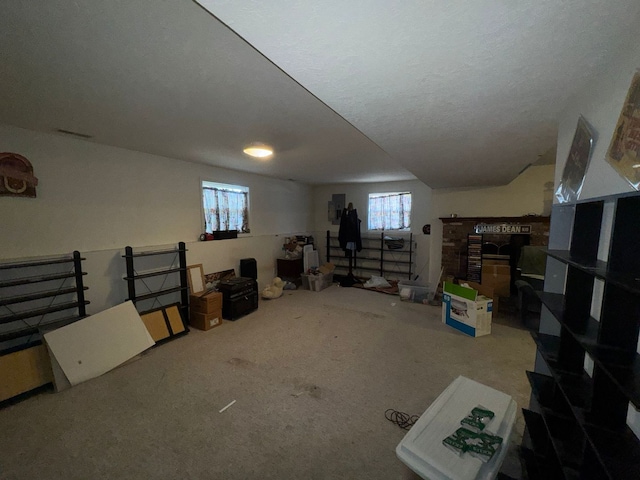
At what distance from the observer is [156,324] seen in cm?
310

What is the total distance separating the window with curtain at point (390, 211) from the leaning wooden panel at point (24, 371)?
5.56 m

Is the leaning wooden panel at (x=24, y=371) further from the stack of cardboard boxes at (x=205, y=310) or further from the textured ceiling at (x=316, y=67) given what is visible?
the textured ceiling at (x=316, y=67)

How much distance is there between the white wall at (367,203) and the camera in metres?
5.60

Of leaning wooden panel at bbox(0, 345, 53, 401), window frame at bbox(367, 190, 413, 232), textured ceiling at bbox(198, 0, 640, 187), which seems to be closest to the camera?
textured ceiling at bbox(198, 0, 640, 187)

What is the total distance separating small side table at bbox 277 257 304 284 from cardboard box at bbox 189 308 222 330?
1.97m

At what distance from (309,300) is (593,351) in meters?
4.09

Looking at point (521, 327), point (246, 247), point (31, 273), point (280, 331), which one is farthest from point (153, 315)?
point (521, 327)

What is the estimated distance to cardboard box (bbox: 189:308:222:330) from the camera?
346 centimetres

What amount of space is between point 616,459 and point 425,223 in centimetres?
519

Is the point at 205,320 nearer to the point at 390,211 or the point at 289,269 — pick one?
the point at 289,269

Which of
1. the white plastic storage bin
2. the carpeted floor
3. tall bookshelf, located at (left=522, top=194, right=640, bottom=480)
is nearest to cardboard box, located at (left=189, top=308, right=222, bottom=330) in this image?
the carpeted floor

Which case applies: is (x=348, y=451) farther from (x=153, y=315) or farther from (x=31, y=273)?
(x=31, y=273)

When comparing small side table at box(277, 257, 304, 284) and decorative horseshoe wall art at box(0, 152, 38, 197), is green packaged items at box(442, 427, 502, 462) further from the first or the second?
small side table at box(277, 257, 304, 284)

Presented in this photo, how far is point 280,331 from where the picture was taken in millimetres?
3396
